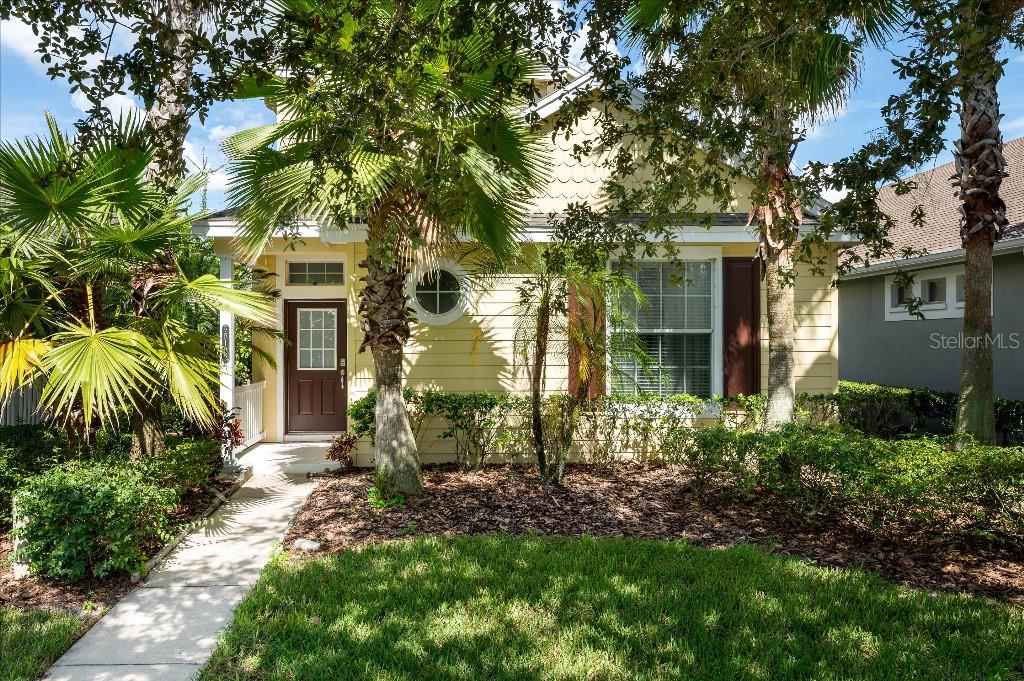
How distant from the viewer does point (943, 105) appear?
3.91m

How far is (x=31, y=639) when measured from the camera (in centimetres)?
424

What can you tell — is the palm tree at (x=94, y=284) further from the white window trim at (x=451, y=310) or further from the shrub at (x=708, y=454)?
the shrub at (x=708, y=454)

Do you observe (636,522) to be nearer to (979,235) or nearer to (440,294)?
(440,294)

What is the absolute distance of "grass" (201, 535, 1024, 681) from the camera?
3.77 metres

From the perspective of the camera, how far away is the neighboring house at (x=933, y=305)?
11383mm

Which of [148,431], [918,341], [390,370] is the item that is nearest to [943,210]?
[918,341]

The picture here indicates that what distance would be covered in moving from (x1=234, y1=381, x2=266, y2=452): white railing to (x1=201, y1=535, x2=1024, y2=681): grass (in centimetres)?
478

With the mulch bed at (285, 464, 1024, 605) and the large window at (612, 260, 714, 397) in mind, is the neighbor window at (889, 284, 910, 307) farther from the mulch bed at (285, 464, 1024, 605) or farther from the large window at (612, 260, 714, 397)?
the mulch bed at (285, 464, 1024, 605)

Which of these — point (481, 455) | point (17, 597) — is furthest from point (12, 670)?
point (481, 455)

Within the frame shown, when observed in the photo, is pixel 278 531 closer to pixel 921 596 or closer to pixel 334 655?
pixel 334 655

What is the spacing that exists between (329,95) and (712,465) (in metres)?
5.47

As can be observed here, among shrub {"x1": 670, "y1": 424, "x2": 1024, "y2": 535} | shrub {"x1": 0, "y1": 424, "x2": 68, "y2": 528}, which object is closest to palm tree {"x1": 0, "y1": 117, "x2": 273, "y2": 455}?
shrub {"x1": 0, "y1": 424, "x2": 68, "y2": 528}
